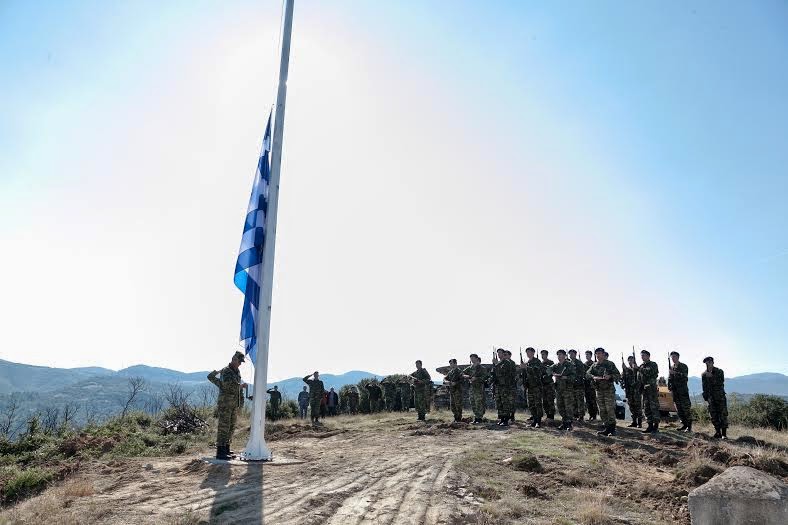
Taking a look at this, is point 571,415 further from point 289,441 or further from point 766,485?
point 766,485

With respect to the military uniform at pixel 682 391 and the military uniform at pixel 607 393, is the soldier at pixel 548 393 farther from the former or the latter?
the military uniform at pixel 682 391

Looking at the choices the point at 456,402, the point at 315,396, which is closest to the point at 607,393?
the point at 456,402

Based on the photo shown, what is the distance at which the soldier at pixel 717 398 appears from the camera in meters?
11.0

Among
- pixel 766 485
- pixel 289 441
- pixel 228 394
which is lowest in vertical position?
pixel 289 441

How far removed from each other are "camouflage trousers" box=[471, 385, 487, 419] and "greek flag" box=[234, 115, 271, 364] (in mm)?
8001

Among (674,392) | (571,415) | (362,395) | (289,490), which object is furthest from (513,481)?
(362,395)

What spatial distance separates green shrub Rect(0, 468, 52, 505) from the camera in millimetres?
7027

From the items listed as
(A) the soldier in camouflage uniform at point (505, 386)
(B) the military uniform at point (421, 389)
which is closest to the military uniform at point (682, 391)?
(A) the soldier in camouflage uniform at point (505, 386)

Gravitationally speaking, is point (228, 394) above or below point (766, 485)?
above

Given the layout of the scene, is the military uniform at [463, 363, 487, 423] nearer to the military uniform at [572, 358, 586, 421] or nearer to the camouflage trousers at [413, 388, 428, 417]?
the camouflage trousers at [413, 388, 428, 417]

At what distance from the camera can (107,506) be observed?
5.64m

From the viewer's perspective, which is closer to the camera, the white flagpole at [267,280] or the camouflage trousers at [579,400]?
the white flagpole at [267,280]

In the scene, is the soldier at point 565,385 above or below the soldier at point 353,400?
above

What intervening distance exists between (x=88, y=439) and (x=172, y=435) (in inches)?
95.6
